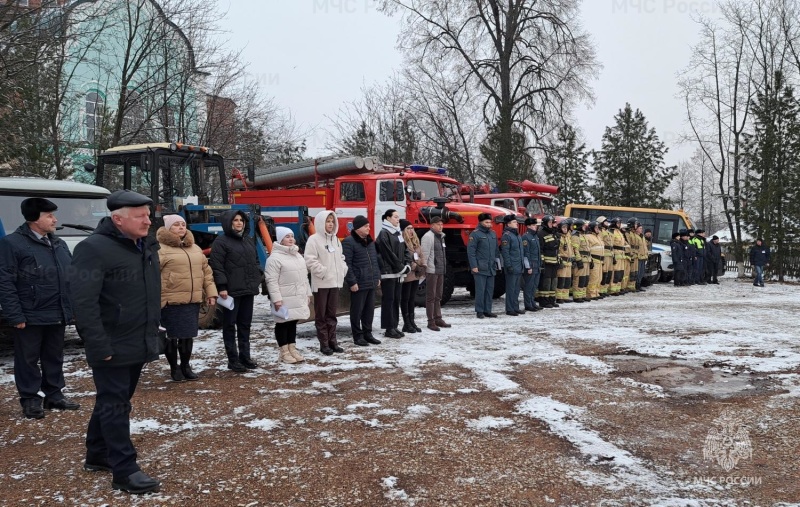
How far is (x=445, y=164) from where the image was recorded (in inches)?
1256

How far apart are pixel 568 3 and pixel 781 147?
10.5m

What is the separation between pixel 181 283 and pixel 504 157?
65.6 feet

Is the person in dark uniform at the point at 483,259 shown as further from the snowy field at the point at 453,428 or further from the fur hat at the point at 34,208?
the fur hat at the point at 34,208

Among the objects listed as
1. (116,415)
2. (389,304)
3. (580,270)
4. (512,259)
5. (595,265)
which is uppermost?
(512,259)

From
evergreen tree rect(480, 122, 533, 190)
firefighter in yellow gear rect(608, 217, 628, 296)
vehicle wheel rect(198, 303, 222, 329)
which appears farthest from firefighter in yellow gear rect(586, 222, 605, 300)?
evergreen tree rect(480, 122, 533, 190)

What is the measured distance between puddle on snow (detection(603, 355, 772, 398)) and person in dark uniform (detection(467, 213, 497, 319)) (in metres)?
3.71

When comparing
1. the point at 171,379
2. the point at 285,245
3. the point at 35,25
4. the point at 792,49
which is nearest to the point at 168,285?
the point at 171,379

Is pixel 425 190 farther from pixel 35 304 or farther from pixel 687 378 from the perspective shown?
pixel 35 304

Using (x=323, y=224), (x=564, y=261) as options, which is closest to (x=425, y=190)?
(x=564, y=261)

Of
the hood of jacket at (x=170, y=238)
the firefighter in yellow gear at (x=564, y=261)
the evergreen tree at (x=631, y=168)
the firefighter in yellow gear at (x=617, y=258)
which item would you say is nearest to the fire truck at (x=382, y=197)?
the firefighter in yellow gear at (x=564, y=261)

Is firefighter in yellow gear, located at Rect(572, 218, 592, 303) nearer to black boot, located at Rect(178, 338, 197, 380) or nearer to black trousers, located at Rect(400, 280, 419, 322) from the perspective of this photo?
black trousers, located at Rect(400, 280, 419, 322)

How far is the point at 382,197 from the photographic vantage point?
13344 mm

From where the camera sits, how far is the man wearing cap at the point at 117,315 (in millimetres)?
3717

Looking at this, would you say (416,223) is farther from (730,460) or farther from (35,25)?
(730,460)
